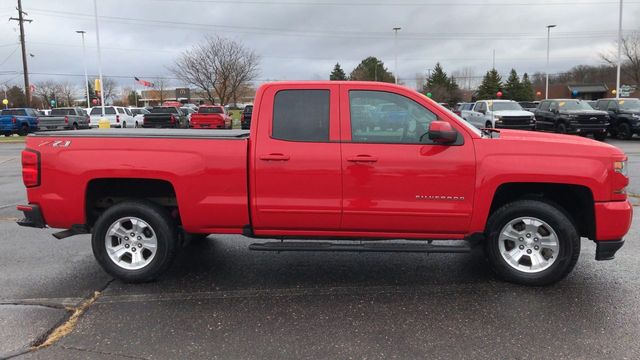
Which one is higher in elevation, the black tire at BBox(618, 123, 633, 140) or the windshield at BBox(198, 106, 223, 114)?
the windshield at BBox(198, 106, 223, 114)

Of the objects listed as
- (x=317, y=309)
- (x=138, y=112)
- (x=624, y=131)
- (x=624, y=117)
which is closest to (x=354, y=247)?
(x=317, y=309)

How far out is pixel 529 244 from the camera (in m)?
4.65

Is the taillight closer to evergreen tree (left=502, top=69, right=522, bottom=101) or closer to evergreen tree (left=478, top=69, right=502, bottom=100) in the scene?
evergreen tree (left=478, top=69, right=502, bottom=100)

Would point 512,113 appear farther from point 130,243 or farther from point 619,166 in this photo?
point 130,243

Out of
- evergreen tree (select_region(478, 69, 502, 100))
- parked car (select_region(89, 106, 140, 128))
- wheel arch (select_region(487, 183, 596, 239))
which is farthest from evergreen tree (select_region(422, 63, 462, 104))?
wheel arch (select_region(487, 183, 596, 239))

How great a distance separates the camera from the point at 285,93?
476cm

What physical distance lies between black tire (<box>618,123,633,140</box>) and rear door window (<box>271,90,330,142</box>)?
22.1m

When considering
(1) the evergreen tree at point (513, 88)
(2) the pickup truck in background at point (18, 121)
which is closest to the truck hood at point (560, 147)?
(2) the pickup truck in background at point (18, 121)

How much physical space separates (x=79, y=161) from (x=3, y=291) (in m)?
1.39

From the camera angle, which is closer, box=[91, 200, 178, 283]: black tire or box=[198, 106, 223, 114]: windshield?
box=[91, 200, 178, 283]: black tire

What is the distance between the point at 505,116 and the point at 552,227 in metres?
19.5

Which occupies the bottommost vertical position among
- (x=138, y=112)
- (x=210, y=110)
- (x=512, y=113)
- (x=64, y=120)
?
(x=512, y=113)

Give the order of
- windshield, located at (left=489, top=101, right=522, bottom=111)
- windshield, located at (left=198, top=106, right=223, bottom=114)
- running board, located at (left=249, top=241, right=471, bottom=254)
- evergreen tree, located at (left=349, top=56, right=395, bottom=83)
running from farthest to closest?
evergreen tree, located at (left=349, top=56, right=395, bottom=83) < windshield, located at (left=198, top=106, right=223, bottom=114) < windshield, located at (left=489, top=101, right=522, bottom=111) < running board, located at (left=249, top=241, right=471, bottom=254)

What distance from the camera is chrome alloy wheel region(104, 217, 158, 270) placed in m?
4.81
